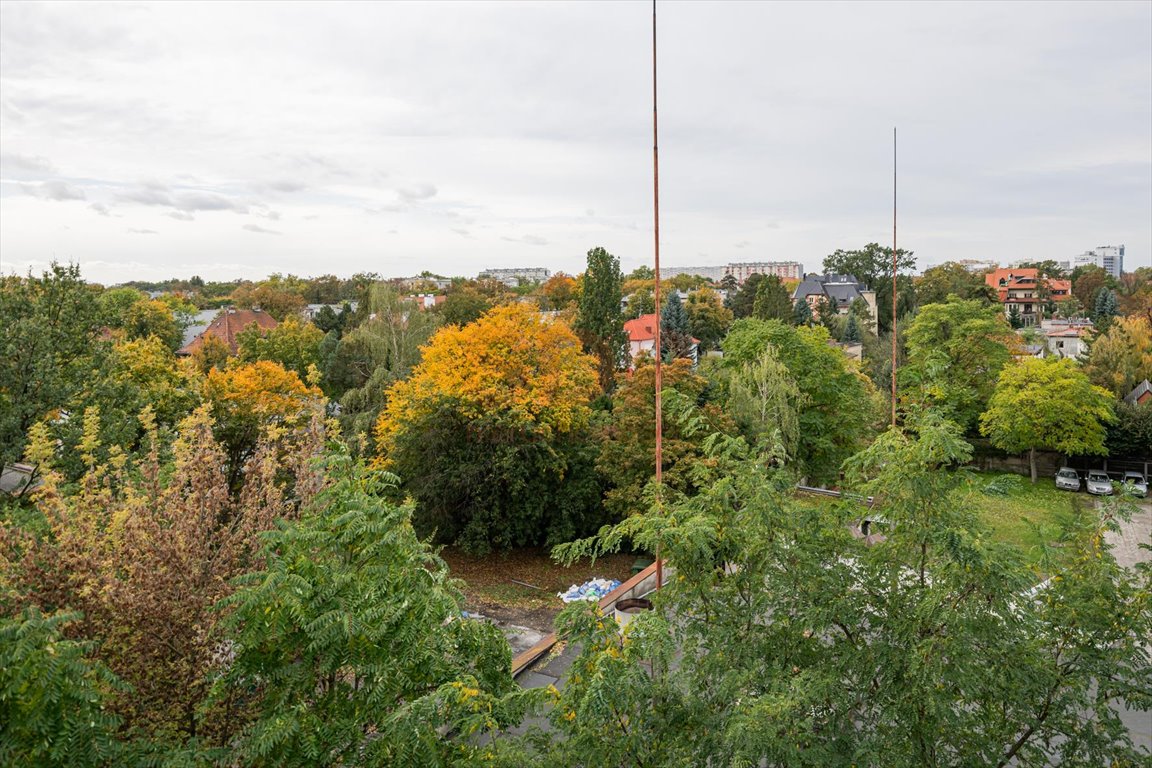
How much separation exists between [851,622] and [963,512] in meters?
1.06

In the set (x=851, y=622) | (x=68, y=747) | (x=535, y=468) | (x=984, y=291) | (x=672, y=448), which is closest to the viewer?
(x=68, y=747)

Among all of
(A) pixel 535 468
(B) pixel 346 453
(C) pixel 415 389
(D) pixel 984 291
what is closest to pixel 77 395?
(C) pixel 415 389

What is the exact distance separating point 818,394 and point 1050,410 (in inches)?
449

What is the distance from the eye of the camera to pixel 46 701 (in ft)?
10.5

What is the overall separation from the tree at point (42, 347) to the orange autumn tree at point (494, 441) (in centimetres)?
721

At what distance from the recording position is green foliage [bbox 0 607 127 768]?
122 inches

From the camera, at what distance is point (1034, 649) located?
4.19 m

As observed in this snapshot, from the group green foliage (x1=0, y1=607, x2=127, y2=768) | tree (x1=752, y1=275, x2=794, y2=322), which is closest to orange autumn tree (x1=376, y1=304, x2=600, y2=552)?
green foliage (x1=0, y1=607, x2=127, y2=768)

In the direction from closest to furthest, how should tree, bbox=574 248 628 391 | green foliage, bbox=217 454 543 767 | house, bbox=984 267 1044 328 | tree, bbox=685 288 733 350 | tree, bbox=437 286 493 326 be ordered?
green foliage, bbox=217 454 543 767 < tree, bbox=574 248 628 391 < tree, bbox=437 286 493 326 < tree, bbox=685 288 733 350 < house, bbox=984 267 1044 328

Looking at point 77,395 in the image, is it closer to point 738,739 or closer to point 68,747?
point 68,747

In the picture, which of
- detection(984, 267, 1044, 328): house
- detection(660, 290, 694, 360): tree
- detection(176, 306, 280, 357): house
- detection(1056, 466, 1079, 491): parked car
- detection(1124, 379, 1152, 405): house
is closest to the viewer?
detection(1056, 466, 1079, 491): parked car

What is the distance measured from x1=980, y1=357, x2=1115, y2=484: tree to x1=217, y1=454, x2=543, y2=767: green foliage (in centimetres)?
2939

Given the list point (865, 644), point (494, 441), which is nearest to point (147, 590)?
point (865, 644)

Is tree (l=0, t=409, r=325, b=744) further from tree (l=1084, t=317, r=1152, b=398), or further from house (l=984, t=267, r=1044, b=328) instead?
house (l=984, t=267, r=1044, b=328)
